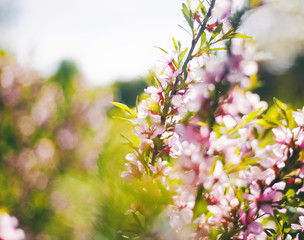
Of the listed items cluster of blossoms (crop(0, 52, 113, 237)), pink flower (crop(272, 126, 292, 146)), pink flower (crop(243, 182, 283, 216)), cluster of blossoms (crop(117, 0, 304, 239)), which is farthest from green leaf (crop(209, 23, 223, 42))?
cluster of blossoms (crop(0, 52, 113, 237))

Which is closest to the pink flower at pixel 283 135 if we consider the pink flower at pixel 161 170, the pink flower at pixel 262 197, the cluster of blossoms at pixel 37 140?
the pink flower at pixel 262 197

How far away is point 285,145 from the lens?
741 mm

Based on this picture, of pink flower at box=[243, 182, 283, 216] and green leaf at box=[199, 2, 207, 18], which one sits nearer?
pink flower at box=[243, 182, 283, 216]

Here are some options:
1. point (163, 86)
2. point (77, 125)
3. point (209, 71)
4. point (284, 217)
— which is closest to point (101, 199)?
point (209, 71)

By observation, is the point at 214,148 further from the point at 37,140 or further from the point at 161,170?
the point at 37,140

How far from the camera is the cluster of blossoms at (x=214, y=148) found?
61 centimetres

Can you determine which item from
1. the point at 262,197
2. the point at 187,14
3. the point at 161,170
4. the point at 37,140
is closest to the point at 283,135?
the point at 262,197

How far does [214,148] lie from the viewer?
652 mm

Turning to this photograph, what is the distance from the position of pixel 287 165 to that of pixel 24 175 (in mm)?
3439

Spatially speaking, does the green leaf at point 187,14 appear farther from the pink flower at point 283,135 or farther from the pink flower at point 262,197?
the pink flower at point 262,197

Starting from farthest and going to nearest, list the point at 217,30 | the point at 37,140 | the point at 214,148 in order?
1. the point at 37,140
2. the point at 217,30
3. the point at 214,148

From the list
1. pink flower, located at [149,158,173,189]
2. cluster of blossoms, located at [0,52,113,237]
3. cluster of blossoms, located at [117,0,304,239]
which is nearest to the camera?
cluster of blossoms, located at [117,0,304,239]

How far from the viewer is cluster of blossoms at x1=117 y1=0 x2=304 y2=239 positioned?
61cm

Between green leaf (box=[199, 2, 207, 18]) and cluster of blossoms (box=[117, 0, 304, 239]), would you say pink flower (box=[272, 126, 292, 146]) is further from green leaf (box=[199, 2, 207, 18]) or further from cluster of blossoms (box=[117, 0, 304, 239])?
green leaf (box=[199, 2, 207, 18])
